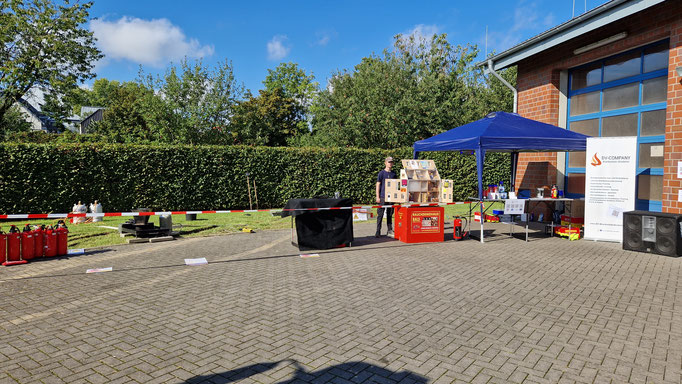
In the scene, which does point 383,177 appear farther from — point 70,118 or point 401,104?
point 70,118

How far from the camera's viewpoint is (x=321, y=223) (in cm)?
937

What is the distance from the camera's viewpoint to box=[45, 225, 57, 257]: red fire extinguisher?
8.38m

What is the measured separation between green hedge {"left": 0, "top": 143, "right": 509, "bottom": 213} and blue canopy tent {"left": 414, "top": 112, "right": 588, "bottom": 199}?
876 centimetres

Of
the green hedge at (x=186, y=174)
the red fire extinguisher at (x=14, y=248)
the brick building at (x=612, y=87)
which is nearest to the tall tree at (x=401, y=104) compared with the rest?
the green hedge at (x=186, y=174)

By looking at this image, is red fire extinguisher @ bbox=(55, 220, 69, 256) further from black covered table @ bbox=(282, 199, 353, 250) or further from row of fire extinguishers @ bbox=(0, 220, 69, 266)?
black covered table @ bbox=(282, 199, 353, 250)

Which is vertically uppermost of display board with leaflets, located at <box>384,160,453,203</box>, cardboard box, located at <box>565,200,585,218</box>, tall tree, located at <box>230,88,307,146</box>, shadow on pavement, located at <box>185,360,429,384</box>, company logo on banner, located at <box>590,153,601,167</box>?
tall tree, located at <box>230,88,307,146</box>

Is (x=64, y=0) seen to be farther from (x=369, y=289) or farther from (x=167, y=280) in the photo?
(x=369, y=289)

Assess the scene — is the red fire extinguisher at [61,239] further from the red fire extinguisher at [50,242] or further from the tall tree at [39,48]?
the tall tree at [39,48]

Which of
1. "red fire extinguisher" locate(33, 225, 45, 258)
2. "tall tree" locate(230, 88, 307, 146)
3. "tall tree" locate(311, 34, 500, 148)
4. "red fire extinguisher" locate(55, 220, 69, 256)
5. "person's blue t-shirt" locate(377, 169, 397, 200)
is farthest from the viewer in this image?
"tall tree" locate(230, 88, 307, 146)

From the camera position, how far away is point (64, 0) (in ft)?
75.6

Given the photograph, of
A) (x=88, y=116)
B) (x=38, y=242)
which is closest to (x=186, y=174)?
(x=38, y=242)

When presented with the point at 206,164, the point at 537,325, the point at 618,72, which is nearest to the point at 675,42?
the point at 618,72

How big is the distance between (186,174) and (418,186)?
1058 centimetres

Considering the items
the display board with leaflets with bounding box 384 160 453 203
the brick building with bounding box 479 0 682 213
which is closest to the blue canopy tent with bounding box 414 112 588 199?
the display board with leaflets with bounding box 384 160 453 203
